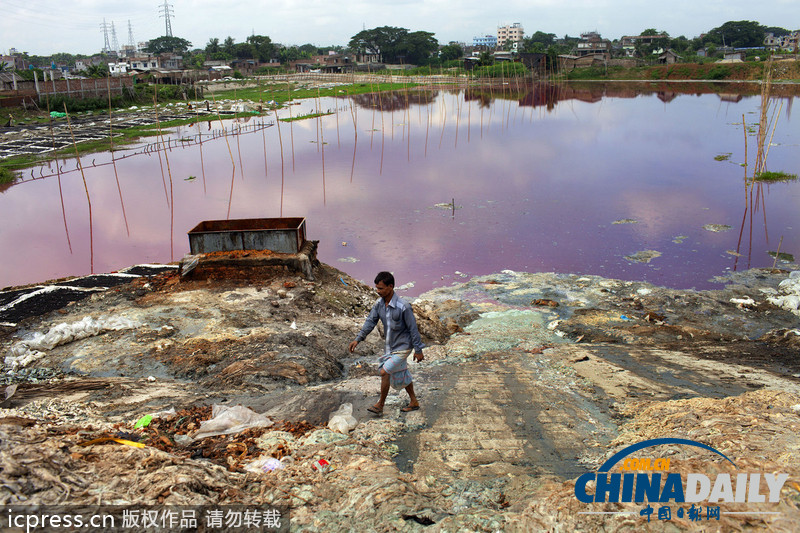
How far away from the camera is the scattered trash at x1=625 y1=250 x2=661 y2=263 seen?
32.0 ft

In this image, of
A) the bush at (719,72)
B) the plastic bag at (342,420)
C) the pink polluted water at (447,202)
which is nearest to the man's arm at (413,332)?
the plastic bag at (342,420)

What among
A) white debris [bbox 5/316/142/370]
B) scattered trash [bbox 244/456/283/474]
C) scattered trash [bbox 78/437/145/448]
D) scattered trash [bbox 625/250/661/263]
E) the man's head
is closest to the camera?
scattered trash [bbox 78/437/145/448]

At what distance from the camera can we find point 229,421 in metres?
3.65

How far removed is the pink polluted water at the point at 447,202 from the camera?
9.98 metres

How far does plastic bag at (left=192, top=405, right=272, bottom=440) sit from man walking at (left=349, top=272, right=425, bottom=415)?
82 cm

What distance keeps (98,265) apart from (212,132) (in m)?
15.5

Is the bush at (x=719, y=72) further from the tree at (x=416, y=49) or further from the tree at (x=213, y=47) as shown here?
the tree at (x=213, y=47)

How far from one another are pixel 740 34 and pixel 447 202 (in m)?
78.8

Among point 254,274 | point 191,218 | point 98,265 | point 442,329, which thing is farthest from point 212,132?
point 442,329

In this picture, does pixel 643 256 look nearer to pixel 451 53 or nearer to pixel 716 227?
pixel 716 227

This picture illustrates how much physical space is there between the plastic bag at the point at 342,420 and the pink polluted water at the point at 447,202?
191 inches

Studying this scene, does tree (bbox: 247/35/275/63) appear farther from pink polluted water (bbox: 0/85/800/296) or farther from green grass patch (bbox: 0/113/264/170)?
pink polluted water (bbox: 0/85/800/296)

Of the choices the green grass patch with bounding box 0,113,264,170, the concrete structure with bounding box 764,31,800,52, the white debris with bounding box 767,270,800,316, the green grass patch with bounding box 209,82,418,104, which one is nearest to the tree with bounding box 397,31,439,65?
the green grass patch with bounding box 209,82,418,104

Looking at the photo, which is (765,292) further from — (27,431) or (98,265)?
(98,265)
